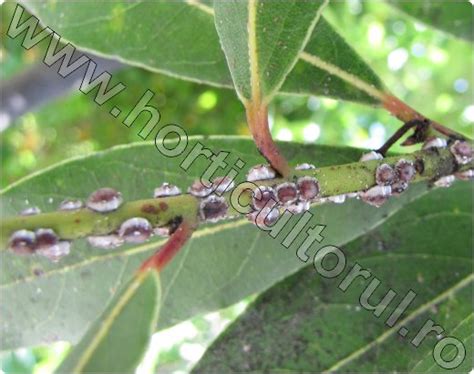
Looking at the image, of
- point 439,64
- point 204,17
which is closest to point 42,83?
point 204,17

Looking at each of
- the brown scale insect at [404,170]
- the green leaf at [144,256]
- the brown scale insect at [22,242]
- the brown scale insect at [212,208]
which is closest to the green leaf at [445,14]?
the green leaf at [144,256]

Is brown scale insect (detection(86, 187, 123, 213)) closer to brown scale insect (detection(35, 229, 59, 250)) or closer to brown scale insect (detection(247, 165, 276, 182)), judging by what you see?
brown scale insect (detection(35, 229, 59, 250))

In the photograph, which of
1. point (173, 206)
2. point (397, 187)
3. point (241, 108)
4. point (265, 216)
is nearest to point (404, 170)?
point (397, 187)

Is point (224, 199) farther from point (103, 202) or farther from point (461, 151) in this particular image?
point (461, 151)

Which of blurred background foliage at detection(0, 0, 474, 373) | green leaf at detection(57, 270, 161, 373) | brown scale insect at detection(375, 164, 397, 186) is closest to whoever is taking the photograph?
green leaf at detection(57, 270, 161, 373)

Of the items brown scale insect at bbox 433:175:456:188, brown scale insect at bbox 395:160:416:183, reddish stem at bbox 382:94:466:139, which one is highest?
reddish stem at bbox 382:94:466:139

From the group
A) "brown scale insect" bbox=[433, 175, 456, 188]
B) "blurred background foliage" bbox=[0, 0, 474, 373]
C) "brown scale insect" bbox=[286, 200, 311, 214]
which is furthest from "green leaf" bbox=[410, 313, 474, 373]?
"blurred background foliage" bbox=[0, 0, 474, 373]

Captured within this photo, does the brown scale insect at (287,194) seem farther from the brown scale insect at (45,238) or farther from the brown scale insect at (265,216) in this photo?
the brown scale insect at (45,238)
